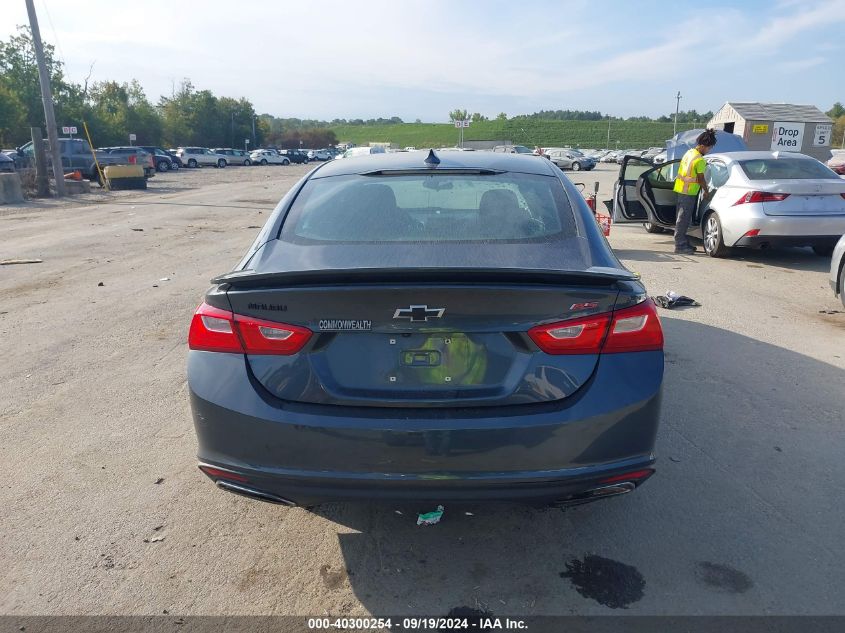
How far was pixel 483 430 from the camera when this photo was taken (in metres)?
2.37

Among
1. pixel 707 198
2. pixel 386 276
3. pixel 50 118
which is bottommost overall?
pixel 707 198

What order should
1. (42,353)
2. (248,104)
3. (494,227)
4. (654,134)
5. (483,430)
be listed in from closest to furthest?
(483,430), (494,227), (42,353), (248,104), (654,134)

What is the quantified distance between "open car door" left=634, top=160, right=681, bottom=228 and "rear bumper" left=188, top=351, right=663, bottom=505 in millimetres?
8982

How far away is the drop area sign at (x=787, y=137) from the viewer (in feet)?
92.8

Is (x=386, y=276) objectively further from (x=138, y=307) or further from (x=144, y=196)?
(x=144, y=196)

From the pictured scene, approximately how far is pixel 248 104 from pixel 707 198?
280ft

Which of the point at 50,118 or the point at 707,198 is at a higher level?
the point at 50,118

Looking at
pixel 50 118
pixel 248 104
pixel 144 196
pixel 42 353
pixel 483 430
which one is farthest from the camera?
pixel 248 104

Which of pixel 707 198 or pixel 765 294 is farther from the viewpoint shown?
pixel 707 198

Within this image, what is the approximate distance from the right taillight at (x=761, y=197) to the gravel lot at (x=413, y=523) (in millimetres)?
3642

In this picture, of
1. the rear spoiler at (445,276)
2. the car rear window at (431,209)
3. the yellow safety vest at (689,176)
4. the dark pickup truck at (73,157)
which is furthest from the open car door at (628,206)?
the dark pickup truck at (73,157)

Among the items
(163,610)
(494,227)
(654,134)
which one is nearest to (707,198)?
(494,227)

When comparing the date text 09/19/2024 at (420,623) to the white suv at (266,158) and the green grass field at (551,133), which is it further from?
the green grass field at (551,133)

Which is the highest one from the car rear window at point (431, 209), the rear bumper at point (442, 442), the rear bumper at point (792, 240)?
the car rear window at point (431, 209)
